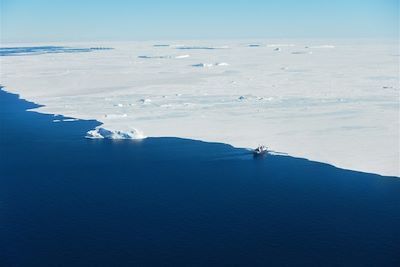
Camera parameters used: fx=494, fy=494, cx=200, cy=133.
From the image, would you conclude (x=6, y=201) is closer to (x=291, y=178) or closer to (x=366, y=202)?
(x=291, y=178)

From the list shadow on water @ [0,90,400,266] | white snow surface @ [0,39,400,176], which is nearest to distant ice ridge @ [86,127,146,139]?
white snow surface @ [0,39,400,176]

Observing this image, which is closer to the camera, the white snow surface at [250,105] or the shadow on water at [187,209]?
the shadow on water at [187,209]

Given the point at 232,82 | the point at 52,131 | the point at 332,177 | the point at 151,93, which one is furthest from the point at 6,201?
the point at 232,82

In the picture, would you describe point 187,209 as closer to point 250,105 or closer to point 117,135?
point 117,135

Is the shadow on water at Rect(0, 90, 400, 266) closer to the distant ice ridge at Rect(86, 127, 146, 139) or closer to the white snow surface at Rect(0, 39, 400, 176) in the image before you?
the distant ice ridge at Rect(86, 127, 146, 139)

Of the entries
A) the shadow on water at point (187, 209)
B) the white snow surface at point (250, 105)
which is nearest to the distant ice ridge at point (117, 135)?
the white snow surface at point (250, 105)

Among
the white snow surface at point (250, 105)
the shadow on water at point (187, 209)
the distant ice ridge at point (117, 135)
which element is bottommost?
the shadow on water at point (187, 209)

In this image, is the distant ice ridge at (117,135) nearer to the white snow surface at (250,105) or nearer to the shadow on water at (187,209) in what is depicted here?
the white snow surface at (250,105)

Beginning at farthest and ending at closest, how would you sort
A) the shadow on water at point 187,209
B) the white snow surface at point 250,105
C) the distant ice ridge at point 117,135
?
the distant ice ridge at point 117,135 < the white snow surface at point 250,105 < the shadow on water at point 187,209
